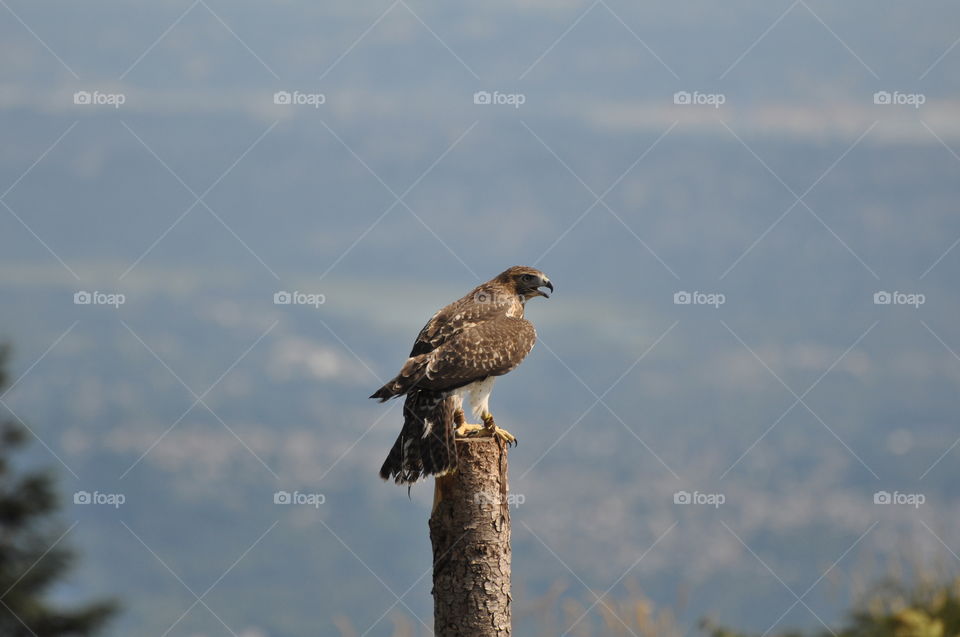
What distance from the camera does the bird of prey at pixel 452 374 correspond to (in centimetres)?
937

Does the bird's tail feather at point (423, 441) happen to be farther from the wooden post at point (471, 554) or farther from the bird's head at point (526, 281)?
the bird's head at point (526, 281)

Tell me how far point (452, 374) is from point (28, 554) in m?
12.7

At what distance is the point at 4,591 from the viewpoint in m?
19.7

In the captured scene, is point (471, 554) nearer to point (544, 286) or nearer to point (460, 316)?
point (460, 316)

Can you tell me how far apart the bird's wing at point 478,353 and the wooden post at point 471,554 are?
854 millimetres

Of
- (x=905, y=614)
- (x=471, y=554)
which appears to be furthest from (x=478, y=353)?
(x=905, y=614)

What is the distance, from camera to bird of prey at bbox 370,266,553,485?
9367 mm

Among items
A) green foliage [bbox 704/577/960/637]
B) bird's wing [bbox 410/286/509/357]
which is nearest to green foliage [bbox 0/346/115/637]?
bird's wing [bbox 410/286/509/357]

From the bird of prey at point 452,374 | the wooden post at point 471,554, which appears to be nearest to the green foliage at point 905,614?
the wooden post at point 471,554

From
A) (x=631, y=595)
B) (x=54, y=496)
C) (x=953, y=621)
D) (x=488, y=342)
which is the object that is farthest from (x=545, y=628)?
(x=54, y=496)

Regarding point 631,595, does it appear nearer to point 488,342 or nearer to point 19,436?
point 488,342

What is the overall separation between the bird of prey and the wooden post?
22 cm

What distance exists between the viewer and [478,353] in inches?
397

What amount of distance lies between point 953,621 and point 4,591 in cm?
1670
